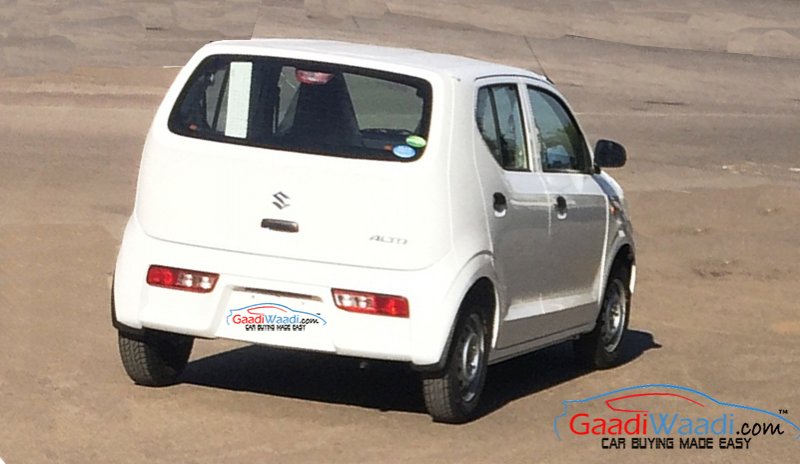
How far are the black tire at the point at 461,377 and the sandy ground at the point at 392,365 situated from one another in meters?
0.10

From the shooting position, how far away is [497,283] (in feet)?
28.9

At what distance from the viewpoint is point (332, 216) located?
27.0 ft

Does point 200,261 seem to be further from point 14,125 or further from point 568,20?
point 568,20

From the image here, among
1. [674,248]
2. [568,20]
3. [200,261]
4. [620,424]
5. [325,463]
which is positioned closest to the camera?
[325,463]

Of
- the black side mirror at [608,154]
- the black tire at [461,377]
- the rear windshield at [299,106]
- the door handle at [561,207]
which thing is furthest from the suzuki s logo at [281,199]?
the black side mirror at [608,154]

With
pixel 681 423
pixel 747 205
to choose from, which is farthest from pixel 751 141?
pixel 681 423

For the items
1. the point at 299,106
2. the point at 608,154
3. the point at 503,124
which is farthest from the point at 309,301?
the point at 608,154

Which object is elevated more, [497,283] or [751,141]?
[497,283]

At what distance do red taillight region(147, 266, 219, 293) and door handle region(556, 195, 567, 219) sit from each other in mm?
2186

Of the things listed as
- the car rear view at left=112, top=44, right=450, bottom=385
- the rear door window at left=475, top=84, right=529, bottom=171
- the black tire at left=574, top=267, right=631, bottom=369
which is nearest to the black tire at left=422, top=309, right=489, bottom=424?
the car rear view at left=112, top=44, right=450, bottom=385

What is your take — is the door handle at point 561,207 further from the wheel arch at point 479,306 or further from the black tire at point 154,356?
the black tire at point 154,356

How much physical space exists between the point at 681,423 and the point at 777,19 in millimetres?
28548

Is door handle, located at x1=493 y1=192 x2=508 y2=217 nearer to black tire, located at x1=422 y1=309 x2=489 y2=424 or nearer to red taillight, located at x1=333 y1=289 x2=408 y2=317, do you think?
black tire, located at x1=422 y1=309 x2=489 y2=424

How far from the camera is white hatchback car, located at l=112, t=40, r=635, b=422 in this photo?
26.9 ft
